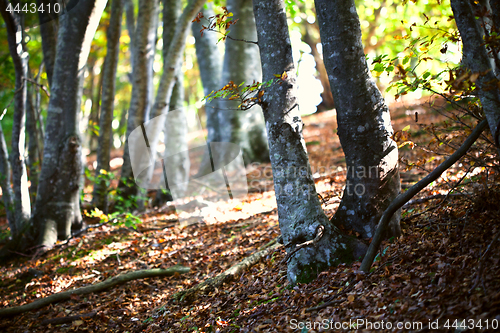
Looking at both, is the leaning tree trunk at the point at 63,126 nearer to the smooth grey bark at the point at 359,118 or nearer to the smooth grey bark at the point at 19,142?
the smooth grey bark at the point at 19,142

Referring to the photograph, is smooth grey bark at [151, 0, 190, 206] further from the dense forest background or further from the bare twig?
the bare twig

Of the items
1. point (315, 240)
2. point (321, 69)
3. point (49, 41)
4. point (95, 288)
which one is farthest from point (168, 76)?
point (321, 69)

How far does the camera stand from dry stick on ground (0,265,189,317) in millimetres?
4168

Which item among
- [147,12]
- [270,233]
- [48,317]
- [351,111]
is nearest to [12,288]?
[48,317]

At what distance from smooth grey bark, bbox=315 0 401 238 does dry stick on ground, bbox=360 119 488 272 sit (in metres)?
0.40

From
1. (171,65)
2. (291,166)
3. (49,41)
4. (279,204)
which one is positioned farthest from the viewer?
(171,65)

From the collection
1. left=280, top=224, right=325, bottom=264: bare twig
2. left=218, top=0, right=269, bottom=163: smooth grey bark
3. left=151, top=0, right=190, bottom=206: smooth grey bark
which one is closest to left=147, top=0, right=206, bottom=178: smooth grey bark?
left=151, top=0, right=190, bottom=206: smooth grey bark

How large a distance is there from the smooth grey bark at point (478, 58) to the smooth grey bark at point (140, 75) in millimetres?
6338

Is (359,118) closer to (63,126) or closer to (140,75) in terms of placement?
(63,126)

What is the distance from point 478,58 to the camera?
258 cm

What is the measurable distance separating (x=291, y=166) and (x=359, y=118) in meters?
0.81

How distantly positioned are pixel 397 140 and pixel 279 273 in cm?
191

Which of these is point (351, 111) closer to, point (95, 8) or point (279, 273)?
point (279, 273)

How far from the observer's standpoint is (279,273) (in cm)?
388
